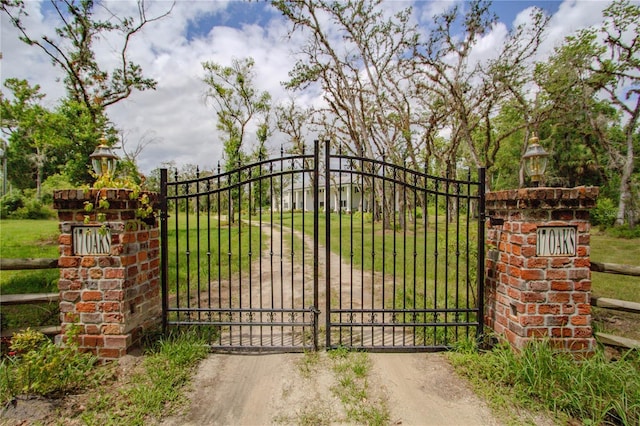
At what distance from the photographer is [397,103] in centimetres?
1449

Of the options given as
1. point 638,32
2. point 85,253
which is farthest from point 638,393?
point 638,32

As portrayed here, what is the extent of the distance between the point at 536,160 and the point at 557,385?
6.30 ft

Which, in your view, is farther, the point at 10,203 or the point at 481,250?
the point at 10,203

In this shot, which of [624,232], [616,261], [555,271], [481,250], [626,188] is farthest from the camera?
[626,188]

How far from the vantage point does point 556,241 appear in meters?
2.60

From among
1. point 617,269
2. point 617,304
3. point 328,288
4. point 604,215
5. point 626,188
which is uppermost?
point 626,188

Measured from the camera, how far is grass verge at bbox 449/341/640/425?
2.10m

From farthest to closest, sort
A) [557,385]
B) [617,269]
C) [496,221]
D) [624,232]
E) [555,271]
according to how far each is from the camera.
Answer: [624,232], [496,221], [617,269], [555,271], [557,385]

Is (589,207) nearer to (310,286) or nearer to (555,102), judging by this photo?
(310,286)

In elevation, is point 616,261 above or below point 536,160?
below

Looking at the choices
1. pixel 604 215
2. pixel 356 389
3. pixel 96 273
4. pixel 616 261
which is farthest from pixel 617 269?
pixel 604 215

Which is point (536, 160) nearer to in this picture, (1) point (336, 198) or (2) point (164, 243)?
(1) point (336, 198)

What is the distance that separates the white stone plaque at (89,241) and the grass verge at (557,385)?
11.4ft

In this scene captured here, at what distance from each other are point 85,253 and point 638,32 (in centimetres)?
1953
